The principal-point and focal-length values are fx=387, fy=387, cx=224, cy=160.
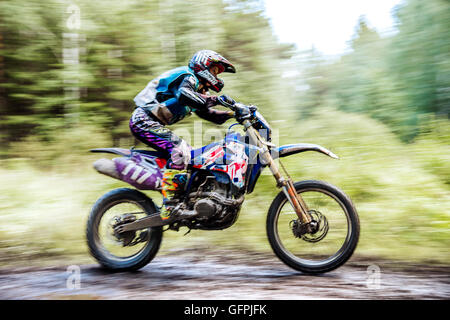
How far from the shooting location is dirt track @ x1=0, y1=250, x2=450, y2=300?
331 centimetres

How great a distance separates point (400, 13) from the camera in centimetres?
815

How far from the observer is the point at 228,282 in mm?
3656

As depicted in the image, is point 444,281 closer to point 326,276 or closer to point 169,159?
point 326,276

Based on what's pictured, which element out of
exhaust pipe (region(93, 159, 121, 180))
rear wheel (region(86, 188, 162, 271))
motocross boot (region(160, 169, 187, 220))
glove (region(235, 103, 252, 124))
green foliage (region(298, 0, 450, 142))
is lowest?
rear wheel (region(86, 188, 162, 271))

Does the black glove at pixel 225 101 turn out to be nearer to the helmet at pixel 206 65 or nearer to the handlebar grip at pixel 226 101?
the handlebar grip at pixel 226 101

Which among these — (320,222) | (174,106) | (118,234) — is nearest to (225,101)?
(174,106)

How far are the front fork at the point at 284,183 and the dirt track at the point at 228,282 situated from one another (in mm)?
612

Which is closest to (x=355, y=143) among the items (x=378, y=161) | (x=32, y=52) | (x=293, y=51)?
(x=378, y=161)

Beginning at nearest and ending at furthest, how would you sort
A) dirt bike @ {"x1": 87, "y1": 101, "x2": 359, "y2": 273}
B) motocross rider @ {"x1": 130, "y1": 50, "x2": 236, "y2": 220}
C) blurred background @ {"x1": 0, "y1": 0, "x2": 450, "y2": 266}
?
dirt bike @ {"x1": 87, "y1": 101, "x2": 359, "y2": 273}, motocross rider @ {"x1": 130, "y1": 50, "x2": 236, "y2": 220}, blurred background @ {"x1": 0, "y1": 0, "x2": 450, "y2": 266}

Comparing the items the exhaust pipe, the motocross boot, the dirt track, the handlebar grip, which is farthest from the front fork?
the exhaust pipe

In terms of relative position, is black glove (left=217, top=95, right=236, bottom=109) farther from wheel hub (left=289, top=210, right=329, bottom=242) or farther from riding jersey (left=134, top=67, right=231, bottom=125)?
wheel hub (left=289, top=210, right=329, bottom=242)

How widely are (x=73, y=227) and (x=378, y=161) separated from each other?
486 cm

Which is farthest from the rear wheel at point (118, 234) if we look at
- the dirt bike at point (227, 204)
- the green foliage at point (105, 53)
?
the green foliage at point (105, 53)

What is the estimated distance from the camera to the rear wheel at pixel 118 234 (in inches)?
158
